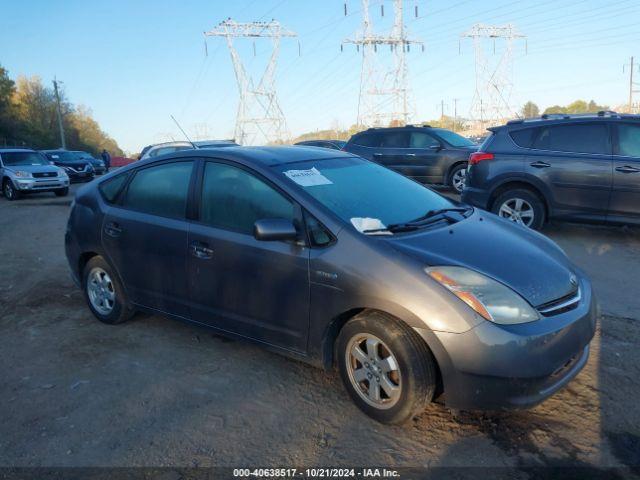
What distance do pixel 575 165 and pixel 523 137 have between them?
2.86 ft

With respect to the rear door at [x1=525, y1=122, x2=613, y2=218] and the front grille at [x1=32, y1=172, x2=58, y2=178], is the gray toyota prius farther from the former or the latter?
the front grille at [x1=32, y1=172, x2=58, y2=178]

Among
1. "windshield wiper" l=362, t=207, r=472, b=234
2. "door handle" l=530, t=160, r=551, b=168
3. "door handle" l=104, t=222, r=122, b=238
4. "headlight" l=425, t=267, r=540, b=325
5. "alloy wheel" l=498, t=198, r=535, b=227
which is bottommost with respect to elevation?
"alloy wheel" l=498, t=198, r=535, b=227

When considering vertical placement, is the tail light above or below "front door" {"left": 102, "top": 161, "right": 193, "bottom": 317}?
above

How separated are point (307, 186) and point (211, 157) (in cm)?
88

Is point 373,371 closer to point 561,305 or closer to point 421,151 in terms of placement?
point 561,305

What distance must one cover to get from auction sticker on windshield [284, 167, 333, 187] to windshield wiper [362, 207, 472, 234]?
584 mm

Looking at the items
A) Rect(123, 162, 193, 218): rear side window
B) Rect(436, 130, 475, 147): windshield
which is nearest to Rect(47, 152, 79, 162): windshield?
Rect(436, 130, 475, 147): windshield

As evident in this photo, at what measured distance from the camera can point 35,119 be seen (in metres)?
66.5

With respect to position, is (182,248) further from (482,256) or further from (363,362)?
(482,256)

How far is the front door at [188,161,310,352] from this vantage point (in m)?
3.32

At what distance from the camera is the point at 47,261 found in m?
7.26

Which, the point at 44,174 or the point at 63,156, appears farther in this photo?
the point at 63,156

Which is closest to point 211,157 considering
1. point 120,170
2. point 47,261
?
point 120,170

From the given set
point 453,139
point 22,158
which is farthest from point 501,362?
point 22,158
